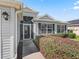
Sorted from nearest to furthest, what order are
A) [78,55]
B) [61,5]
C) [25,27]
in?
[78,55] < [25,27] < [61,5]

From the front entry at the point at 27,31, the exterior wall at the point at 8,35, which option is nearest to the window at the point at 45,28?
the front entry at the point at 27,31

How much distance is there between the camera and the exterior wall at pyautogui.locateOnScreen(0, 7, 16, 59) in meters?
9.44

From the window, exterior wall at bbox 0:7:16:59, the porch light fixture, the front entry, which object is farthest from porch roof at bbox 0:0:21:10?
the window

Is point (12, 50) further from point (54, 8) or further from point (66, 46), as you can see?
point (54, 8)

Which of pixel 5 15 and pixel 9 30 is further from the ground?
pixel 5 15

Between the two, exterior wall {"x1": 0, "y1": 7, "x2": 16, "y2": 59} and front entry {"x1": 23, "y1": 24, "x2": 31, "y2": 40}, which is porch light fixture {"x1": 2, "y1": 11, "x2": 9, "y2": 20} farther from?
front entry {"x1": 23, "y1": 24, "x2": 31, "y2": 40}

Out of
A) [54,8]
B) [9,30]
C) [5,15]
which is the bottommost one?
[9,30]

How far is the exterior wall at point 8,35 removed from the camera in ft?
31.0

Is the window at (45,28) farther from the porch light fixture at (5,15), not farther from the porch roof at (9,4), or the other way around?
the porch light fixture at (5,15)

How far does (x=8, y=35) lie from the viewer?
976cm

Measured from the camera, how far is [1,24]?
9375mm

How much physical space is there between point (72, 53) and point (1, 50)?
4019 millimetres

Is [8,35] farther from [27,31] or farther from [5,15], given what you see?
[27,31]

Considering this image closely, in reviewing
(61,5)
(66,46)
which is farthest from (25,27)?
(61,5)
